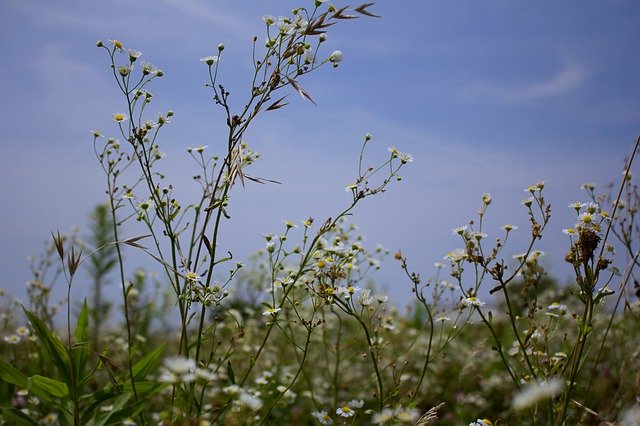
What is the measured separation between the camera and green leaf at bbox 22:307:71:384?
229 centimetres

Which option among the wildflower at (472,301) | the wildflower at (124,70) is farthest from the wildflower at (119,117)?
the wildflower at (472,301)

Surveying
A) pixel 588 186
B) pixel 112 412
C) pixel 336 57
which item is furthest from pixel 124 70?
pixel 588 186

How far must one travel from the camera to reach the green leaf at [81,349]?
242 centimetres

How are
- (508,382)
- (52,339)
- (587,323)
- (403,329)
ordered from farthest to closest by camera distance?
(403,329) → (508,382) → (52,339) → (587,323)

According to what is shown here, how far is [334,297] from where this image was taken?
95.4 inches

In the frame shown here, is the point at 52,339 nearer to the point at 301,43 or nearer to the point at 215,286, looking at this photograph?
the point at 215,286

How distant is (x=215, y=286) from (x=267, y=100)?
73cm

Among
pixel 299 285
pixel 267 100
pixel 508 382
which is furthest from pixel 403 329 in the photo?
pixel 267 100

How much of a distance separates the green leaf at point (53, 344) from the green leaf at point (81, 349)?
35mm

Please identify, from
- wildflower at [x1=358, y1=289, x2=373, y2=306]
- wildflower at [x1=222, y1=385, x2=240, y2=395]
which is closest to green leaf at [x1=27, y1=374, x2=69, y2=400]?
wildflower at [x1=222, y1=385, x2=240, y2=395]

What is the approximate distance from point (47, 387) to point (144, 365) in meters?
0.37

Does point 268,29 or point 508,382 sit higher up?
point 268,29

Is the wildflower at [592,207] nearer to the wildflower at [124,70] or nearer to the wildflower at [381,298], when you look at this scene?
the wildflower at [381,298]

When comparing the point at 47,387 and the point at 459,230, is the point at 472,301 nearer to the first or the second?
the point at 459,230
